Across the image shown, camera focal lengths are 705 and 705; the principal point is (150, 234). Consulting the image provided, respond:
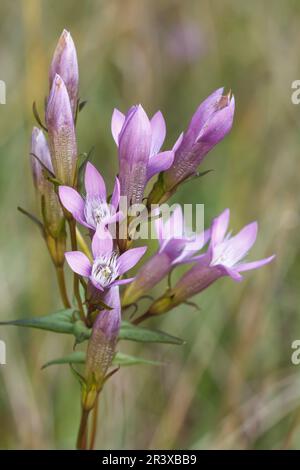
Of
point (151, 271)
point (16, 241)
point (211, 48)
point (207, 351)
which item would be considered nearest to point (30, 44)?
point (16, 241)

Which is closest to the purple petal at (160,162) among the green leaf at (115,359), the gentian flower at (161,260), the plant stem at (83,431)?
the gentian flower at (161,260)

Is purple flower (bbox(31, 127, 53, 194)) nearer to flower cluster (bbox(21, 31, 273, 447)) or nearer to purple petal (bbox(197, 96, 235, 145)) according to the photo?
flower cluster (bbox(21, 31, 273, 447))

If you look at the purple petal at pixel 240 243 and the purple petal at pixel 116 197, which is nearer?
the purple petal at pixel 116 197

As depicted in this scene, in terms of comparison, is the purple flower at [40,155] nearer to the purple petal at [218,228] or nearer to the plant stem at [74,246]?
the plant stem at [74,246]

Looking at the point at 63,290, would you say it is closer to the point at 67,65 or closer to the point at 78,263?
the point at 78,263

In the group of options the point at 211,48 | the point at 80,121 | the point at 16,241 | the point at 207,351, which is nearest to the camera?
the point at 207,351

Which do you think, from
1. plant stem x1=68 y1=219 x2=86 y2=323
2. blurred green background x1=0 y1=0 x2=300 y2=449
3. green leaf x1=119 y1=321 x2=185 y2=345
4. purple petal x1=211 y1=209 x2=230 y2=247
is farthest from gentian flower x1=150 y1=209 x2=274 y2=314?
blurred green background x1=0 y1=0 x2=300 y2=449
